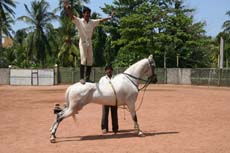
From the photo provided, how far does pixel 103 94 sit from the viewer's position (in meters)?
10.2

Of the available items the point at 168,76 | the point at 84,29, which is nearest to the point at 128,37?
the point at 168,76

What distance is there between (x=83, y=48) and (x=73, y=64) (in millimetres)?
47715

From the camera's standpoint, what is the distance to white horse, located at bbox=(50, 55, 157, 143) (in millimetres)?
10094

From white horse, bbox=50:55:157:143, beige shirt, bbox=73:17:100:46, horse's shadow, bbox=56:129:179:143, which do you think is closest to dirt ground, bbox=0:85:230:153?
horse's shadow, bbox=56:129:179:143

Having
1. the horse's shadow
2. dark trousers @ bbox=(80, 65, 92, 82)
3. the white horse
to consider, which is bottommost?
the horse's shadow

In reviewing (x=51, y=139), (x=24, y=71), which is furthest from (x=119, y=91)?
(x=24, y=71)

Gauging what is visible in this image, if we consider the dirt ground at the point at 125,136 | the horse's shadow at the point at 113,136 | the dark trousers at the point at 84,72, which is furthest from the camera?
the dark trousers at the point at 84,72

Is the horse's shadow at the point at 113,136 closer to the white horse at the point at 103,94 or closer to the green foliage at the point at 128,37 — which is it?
the white horse at the point at 103,94

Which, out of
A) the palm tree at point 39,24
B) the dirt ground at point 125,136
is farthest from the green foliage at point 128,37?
the dirt ground at point 125,136

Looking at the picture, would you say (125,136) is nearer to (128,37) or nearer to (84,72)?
(84,72)

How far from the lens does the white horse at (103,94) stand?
10094 millimetres

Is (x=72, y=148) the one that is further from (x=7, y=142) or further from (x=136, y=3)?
(x=136, y=3)

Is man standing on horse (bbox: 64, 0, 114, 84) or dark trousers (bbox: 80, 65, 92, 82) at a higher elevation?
man standing on horse (bbox: 64, 0, 114, 84)

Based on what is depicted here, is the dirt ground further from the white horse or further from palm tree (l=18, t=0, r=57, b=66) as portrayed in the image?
palm tree (l=18, t=0, r=57, b=66)
